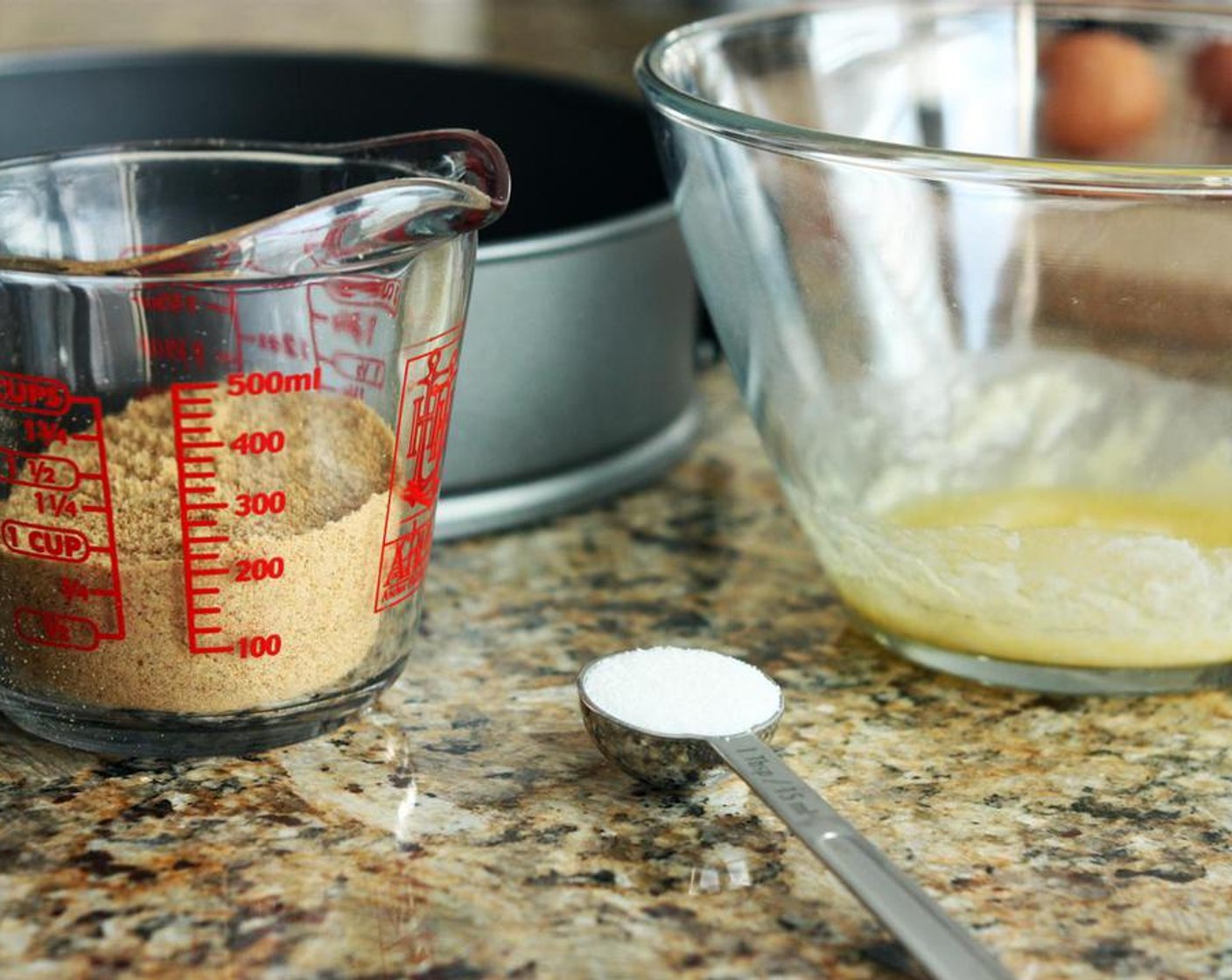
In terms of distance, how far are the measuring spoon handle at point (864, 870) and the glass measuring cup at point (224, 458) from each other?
167mm

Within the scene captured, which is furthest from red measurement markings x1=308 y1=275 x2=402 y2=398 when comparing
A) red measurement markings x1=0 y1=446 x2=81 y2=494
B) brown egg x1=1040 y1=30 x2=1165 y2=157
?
brown egg x1=1040 y1=30 x2=1165 y2=157

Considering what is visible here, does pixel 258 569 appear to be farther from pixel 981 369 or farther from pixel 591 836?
pixel 981 369

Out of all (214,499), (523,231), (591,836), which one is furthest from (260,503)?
(523,231)

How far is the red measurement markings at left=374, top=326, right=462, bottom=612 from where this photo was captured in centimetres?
67

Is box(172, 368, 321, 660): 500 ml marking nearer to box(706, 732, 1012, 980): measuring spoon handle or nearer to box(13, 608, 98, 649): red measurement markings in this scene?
box(13, 608, 98, 649): red measurement markings

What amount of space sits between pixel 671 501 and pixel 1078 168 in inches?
15.2

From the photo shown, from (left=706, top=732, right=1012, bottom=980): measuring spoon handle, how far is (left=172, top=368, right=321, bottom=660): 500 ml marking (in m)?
0.19

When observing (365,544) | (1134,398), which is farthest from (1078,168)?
(365,544)

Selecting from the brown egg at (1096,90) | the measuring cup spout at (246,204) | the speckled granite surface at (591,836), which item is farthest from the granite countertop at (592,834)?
the brown egg at (1096,90)

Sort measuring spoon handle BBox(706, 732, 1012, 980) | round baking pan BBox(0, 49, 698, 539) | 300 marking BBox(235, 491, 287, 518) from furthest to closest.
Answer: round baking pan BBox(0, 49, 698, 539) < 300 marking BBox(235, 491, 287, 518) < measuring spoon handle BBox(706, 732, 1012, 980)

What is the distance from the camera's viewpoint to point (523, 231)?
3.82 ft

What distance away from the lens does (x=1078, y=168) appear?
2.11 feet

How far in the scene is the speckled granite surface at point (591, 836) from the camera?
1.89ft

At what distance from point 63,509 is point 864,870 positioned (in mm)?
325
